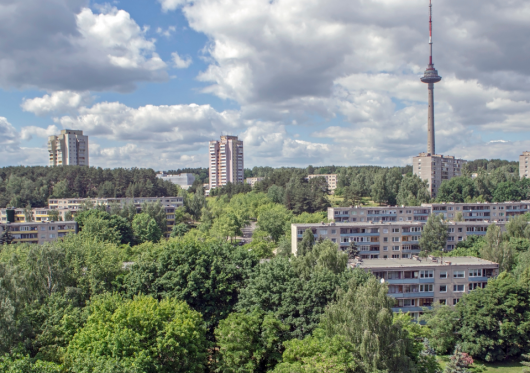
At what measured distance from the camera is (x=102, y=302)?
2541cm

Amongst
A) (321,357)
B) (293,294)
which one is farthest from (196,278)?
(321,357)

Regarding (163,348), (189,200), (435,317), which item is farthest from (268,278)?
(189,200)

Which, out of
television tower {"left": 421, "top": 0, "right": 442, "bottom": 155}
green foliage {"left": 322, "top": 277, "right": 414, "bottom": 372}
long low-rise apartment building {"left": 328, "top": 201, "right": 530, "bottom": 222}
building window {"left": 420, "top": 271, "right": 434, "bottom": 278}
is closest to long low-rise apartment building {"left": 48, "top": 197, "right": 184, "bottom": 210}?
long low-rise apartment building {"left": 328, "top": 201, "right": 530, "bottom": 222}

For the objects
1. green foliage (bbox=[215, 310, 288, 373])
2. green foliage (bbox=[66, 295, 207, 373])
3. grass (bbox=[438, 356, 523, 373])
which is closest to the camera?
green foliage (bbox=[66, 295, 207, 373])

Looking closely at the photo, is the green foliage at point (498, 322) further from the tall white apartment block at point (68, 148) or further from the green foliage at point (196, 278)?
the tall white apartment block at point (68, 148)

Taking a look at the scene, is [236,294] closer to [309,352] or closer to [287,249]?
[309,352]

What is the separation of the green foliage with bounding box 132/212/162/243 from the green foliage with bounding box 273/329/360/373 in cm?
5385

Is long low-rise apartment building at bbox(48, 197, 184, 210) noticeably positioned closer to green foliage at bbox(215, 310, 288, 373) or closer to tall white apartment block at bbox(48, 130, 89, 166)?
tall white apartment block at bbox(48, 130, 89, 166)

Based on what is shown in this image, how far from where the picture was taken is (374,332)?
22734mm

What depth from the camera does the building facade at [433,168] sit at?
11488 centimetres

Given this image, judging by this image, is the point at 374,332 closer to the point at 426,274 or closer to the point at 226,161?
the point at 426,274

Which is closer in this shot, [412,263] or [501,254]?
[412,263]

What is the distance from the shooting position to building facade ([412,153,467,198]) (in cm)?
11488

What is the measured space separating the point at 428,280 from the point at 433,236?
24084mm
